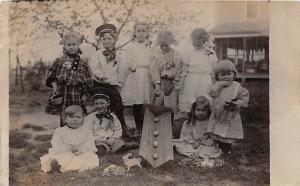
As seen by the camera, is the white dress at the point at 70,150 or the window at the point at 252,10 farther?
the white dress at the point at 70,150

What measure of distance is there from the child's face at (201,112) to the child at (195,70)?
5 centimetres

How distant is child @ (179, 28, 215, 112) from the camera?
2.94 metres

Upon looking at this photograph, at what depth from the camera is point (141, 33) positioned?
2.99 meters

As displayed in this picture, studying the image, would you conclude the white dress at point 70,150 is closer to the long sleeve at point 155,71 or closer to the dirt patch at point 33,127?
the dirt patch at point 33,127

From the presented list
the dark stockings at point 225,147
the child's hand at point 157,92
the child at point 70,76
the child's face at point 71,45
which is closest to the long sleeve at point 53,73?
the child at point 70,76

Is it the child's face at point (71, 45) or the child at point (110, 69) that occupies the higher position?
the child's face at point (71, 45)

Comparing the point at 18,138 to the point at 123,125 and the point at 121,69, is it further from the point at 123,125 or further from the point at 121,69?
the point at 121,69

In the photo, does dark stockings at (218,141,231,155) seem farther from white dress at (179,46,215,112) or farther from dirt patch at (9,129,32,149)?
dirt patch at (9,129,32,149)

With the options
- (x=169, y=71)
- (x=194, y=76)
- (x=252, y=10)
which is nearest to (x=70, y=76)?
(x=169, y=71)

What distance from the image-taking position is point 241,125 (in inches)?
115

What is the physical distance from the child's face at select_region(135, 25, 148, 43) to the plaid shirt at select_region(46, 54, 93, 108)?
0.39 meters

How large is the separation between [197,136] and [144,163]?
1.28 feet

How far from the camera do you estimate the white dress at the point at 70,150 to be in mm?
2998

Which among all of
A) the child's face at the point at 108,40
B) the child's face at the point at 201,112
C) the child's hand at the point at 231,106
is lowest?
the child's face at the point at 201,112
